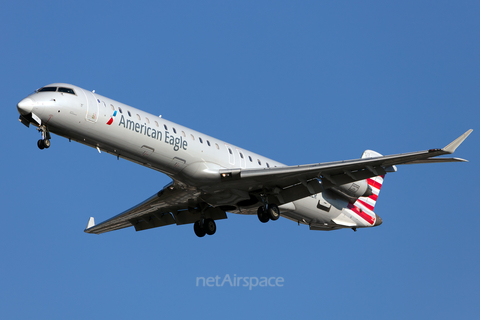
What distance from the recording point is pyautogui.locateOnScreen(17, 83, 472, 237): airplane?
1966 centimetres

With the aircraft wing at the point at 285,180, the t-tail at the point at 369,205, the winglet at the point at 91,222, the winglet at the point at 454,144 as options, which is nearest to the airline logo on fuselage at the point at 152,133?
the aircraft wing at the point at 285,180

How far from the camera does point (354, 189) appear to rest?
25.8 meters

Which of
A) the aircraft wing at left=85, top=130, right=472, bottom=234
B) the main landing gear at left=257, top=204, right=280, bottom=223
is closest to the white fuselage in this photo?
the aircraft wing at left=85, top=130, right=472, bottom=234

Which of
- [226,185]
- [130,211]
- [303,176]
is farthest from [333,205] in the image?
[130,211]

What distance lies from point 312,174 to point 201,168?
3.97m

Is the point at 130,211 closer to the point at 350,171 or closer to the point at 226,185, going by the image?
the point at 226,185

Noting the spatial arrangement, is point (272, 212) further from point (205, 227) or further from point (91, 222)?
point (91, 222)

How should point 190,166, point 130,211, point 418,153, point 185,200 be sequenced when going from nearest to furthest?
1. point 418,153
2. point 190,166
3. point 185,200
4. point 130,211

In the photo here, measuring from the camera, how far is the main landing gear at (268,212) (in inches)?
914

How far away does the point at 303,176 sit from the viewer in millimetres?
22453

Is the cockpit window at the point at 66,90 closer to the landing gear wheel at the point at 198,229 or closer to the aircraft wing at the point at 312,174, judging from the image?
the aircraft wing at the point at 312,174

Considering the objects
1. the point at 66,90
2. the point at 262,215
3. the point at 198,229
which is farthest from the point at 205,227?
the point at 66,90

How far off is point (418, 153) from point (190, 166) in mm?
7558

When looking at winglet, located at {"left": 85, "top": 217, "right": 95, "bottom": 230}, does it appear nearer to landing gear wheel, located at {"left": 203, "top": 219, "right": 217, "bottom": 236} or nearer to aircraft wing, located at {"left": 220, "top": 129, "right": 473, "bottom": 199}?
landing gear wheel, located at {"left": 203, "top": 219, "right": 217, "bottom": 236}
